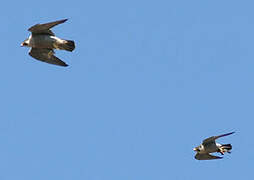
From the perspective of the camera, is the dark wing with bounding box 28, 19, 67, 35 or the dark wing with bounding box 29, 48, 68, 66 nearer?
the dark wing with bounding box 28, 19, 67, 35

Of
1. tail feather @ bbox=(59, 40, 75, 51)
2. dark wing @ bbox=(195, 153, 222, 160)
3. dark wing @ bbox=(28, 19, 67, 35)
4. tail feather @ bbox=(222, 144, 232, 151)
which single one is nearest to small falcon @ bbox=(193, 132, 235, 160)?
tail feather @ bbox=(222, 144, 232, 151)

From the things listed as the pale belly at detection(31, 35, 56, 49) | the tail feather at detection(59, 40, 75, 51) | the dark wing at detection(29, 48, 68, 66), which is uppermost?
the dark wing at detection(29, 48, 68, 66)

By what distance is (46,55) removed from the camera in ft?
122

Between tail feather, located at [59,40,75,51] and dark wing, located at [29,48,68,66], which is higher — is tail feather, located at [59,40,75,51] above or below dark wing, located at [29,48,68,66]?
below

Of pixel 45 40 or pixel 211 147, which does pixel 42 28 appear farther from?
pixel 211 147

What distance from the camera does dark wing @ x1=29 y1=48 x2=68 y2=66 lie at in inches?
1458

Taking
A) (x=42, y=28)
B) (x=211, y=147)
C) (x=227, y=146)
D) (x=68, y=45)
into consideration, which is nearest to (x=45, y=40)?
(x=42, y=28)

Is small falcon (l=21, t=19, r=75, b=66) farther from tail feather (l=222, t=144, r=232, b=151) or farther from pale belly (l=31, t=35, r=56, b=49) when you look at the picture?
tail feather (l=222, t=144, r=232, b=151)

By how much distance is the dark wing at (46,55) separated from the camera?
121ft

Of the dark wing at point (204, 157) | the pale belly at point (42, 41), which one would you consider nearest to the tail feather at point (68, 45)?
the pale belly at point (42, 41)

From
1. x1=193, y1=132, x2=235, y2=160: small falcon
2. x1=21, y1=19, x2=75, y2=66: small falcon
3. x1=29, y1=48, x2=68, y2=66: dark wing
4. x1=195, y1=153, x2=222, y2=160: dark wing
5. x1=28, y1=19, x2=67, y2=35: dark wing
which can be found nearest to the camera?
x1=28, y1=19, x2=67, y2=35: dark wing

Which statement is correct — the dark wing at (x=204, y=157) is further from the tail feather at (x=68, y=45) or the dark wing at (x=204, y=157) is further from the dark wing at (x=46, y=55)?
the tail feather at (x=68, y=45)

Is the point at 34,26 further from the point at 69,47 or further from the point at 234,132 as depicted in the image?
the point at 234,132

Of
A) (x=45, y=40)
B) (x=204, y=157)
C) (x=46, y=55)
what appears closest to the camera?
(x=45, y=40)
